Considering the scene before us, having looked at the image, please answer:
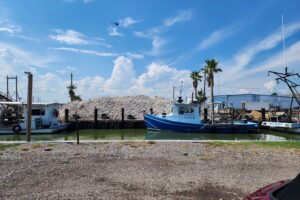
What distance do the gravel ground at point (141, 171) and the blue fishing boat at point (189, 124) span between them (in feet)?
74.6

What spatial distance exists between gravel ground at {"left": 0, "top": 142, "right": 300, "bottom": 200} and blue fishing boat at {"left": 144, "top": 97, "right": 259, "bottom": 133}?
22.8 m

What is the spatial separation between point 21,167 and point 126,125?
3735 centimetres

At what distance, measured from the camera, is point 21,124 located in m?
37.4

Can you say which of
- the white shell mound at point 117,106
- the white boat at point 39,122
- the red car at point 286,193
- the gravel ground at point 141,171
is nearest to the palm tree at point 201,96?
the white shell mound at point 117,106

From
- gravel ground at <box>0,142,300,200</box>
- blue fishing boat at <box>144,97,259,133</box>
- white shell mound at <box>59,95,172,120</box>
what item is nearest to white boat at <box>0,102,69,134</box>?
blue fishing boat at <box>144,97,259,133</box>

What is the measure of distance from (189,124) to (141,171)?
28.4 m

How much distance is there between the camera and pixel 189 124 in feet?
126

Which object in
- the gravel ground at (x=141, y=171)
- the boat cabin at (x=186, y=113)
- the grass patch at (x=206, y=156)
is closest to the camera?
the gravel ground at (x=141, y=171)

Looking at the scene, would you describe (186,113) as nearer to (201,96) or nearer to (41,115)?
(41,115)

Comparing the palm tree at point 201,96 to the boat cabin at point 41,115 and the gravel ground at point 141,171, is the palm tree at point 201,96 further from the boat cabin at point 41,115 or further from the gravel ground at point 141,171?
the gravel ground at point 141,171

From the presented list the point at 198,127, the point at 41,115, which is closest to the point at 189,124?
the point at 198,127

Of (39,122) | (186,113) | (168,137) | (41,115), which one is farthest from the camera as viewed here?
Result: (186,113)

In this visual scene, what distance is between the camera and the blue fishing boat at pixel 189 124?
3841 cm

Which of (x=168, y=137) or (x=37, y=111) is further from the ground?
(x=37, y=111)
